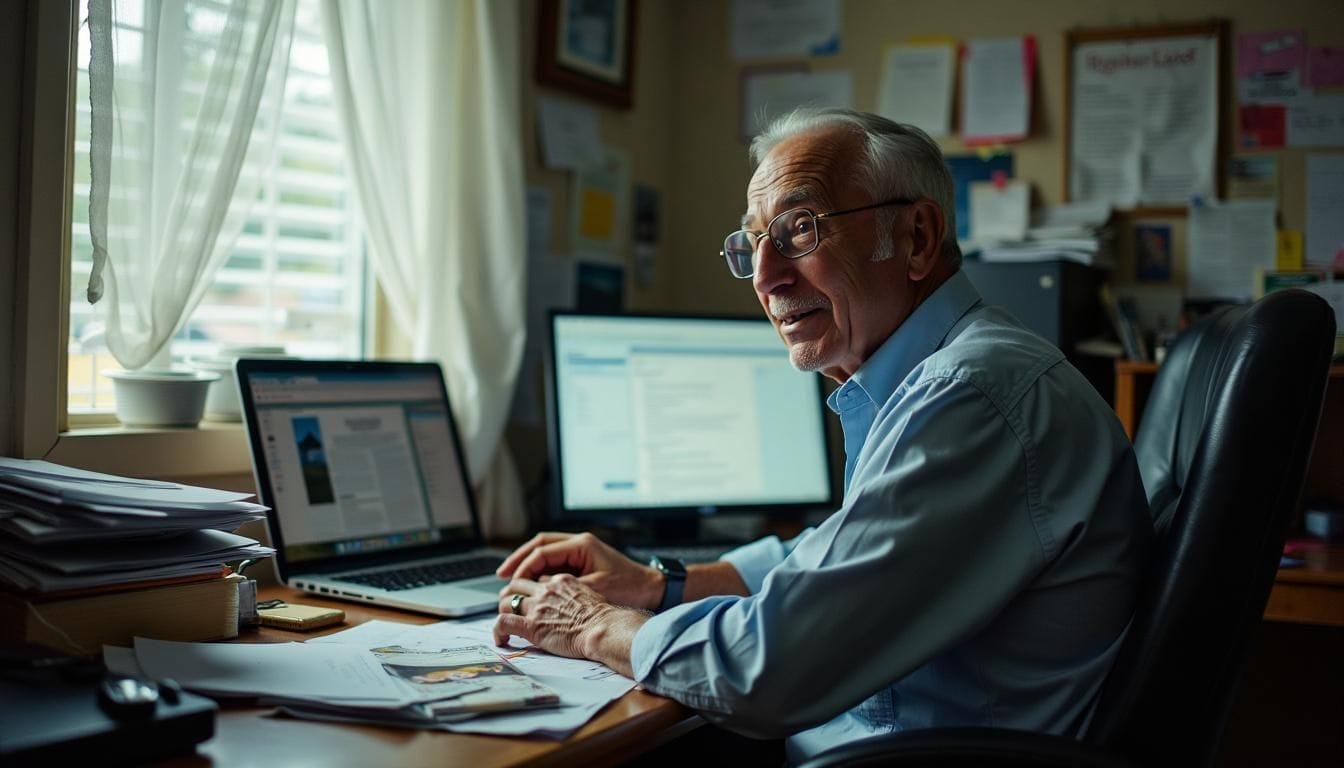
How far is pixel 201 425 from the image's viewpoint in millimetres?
1692

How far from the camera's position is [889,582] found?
1061 millimetres

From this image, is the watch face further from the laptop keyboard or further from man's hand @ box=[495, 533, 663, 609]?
the laptop keyboard

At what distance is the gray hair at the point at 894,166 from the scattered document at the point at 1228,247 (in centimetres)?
118

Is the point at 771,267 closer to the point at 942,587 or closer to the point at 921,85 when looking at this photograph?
the point at 942,587

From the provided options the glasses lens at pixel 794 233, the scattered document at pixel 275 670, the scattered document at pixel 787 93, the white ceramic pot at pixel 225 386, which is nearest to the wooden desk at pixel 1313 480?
the scattered document at pixel 787 93

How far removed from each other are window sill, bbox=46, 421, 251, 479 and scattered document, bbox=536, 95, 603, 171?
3.03ft

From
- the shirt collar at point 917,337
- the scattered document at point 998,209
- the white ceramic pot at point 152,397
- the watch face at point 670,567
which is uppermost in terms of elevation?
the scattered document at point 998,209

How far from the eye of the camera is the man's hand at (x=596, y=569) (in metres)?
1.51

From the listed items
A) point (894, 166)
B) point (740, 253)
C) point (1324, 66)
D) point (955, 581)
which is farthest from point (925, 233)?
point (1324, 66)

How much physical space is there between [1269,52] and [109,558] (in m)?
2.25

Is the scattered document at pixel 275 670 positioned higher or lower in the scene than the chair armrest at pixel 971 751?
higher

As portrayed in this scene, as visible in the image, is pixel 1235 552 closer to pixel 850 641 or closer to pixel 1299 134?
pixel 850 641

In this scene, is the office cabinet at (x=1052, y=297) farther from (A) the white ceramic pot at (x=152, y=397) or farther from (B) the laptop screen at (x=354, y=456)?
(A) the white ceramic pot at (x=152, y=397)

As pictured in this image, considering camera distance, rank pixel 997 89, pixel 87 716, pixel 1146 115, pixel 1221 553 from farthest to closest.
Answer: pixel 997 89 → pixel 1146 115 → pixel 1221 553 → pixel 87 716
